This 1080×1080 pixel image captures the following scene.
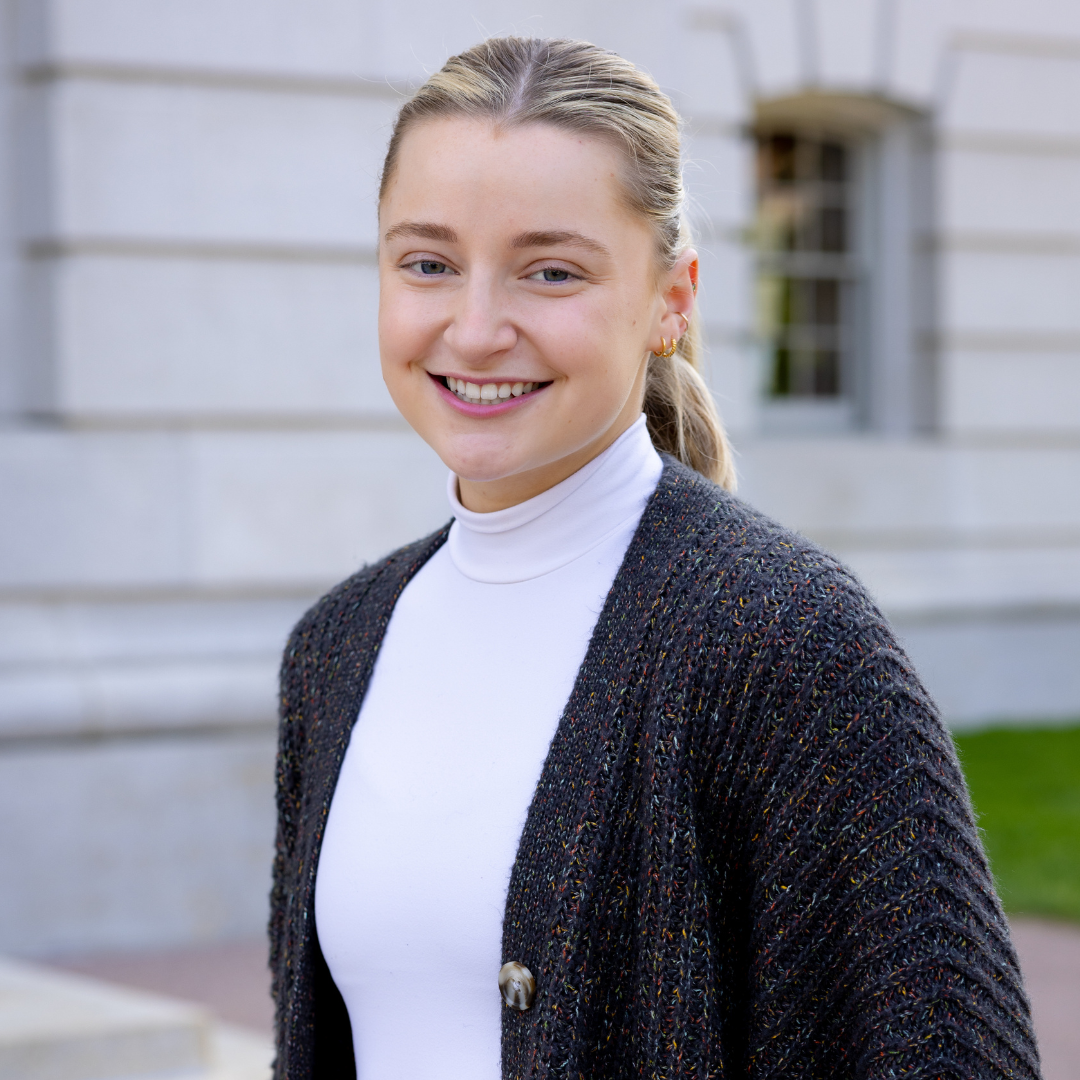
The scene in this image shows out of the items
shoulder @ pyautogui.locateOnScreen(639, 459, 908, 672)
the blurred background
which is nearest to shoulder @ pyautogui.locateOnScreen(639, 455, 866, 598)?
shoulder @ pyautogui.locateOnScreen(639, 459, 908, 672)

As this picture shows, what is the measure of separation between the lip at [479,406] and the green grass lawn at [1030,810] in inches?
149

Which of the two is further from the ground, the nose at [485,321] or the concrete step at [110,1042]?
the nose at [485,321]

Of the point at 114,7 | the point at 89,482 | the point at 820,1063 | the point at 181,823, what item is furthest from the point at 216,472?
the point at 820,1063

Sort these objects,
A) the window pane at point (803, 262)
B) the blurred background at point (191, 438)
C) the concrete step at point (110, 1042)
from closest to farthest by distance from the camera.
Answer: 1. the concrete step at point (110, 1042)
2. the blurred background at point (191, 438)
3. the window pane at point (803, 262)

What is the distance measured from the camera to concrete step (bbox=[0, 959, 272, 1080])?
4297 mm

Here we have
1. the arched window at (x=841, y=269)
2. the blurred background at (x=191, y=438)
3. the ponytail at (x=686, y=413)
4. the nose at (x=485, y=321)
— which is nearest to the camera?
the nose at (x=485, y=321)

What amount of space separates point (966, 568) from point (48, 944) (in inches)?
221

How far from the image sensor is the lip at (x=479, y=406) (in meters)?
1.80

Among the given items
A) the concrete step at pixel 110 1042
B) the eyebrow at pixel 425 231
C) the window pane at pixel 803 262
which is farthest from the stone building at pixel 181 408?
the eyebrow at pixel 425 231

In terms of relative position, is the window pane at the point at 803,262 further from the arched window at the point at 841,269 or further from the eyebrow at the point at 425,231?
the eyebrow at the point at 425,231

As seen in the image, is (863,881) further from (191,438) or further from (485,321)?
(191,438)

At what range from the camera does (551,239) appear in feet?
5.63

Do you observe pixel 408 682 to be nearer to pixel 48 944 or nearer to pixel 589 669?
pixel 589 669

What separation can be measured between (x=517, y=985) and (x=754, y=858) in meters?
0.30
